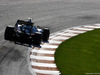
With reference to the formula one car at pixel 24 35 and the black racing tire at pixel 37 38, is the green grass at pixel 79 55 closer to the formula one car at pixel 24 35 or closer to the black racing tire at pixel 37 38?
the black racing tire at pixel 37 38

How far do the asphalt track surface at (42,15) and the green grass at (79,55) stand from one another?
192 centimetres

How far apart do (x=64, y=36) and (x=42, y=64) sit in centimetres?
481

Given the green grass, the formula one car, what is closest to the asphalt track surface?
the formula one car

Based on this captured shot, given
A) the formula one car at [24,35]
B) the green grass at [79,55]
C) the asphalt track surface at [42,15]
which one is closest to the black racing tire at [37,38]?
the formula one car at [24,35]

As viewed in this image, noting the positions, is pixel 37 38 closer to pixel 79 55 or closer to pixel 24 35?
pixel 24 35

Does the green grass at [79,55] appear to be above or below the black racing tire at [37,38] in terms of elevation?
below

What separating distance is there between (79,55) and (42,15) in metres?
8.11

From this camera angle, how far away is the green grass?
13.9 meters

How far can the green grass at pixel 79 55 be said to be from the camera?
13866 millimetres

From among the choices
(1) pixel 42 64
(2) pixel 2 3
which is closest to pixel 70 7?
(2) pixel 2 3

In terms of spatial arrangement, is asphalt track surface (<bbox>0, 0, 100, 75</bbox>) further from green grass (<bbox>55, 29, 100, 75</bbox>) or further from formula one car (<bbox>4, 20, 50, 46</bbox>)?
green grass (<bbox>55, 29, 100, 75</bbox>)

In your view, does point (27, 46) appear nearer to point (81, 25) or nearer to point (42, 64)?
point (42, 64)

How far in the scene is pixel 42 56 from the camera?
15383mm

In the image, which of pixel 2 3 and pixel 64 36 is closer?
pixel 64 36
